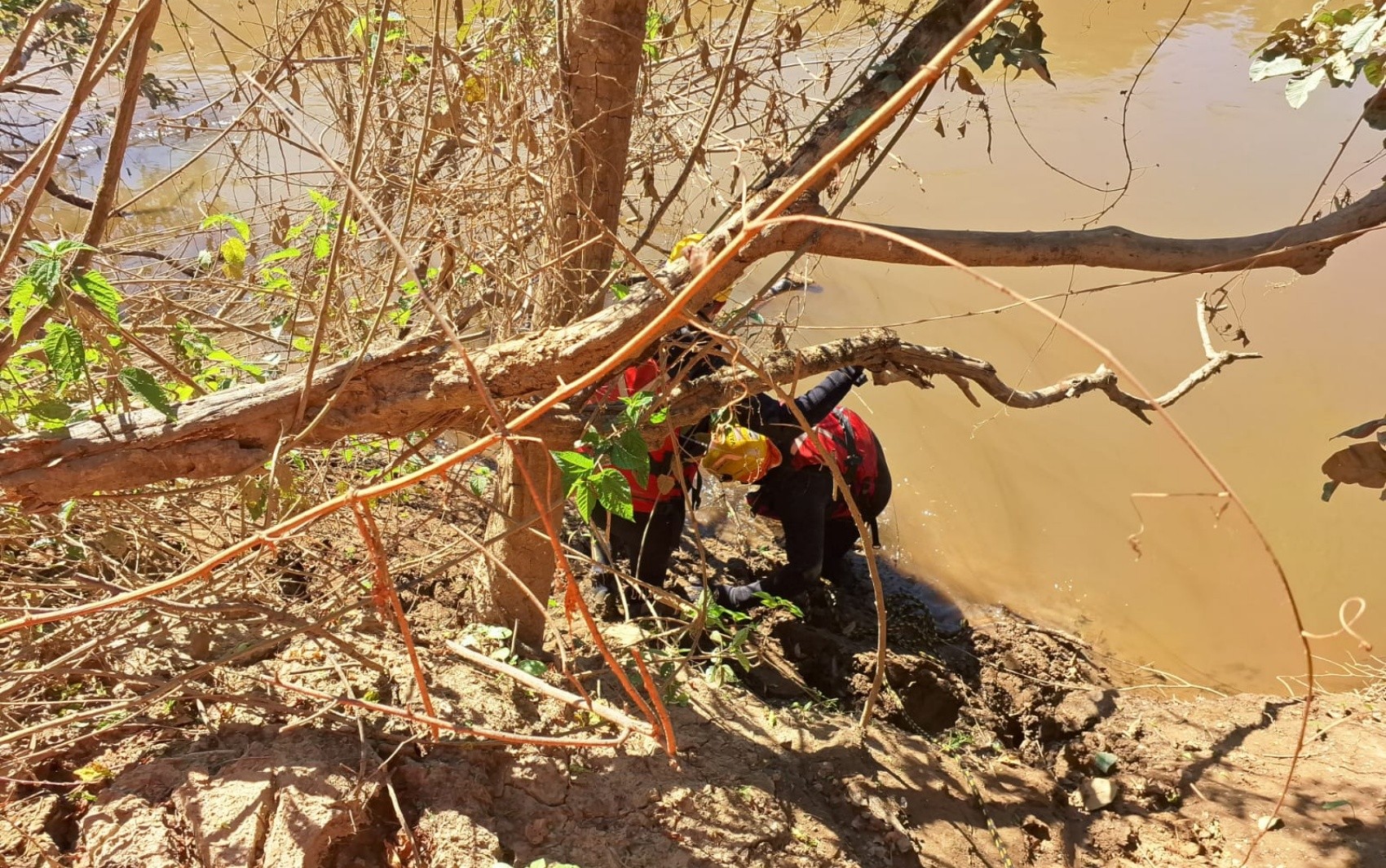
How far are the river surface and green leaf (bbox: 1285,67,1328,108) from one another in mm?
1016

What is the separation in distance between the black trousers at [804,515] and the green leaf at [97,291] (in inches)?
89.6

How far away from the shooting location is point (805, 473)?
317cm

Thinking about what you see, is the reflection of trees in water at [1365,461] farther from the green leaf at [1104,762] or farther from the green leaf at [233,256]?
the green leaf at [233,256]

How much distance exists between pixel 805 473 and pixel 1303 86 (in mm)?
1882

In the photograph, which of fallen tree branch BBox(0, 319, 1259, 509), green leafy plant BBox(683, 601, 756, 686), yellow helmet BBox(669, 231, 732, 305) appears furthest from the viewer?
green leafy plant BBox(683, 601, 756, 686)

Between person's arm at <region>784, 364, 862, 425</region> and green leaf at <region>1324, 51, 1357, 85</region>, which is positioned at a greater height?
green leaf at <region>1324, 51, 1357, 85</region>

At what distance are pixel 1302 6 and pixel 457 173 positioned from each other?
1106 centimetres

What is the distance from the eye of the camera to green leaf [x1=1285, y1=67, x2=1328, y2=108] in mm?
1827

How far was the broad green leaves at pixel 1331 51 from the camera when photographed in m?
1.74

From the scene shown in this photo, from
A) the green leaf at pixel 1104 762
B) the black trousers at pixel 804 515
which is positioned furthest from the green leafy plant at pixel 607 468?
the green leaf at pixel 1104 762

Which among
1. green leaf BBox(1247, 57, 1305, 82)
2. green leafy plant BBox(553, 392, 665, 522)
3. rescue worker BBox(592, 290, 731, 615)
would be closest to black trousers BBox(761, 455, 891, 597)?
rescue worker BBox(592, 290, 731, 615)

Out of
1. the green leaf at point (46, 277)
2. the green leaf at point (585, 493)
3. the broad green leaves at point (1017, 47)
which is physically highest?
the broad green leaves at point (1017, 47)

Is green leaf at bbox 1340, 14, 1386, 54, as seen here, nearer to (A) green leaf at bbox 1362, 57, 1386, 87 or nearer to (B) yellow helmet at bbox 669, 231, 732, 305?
(A) green leaf at bbox 1362, 57, 1386, 87

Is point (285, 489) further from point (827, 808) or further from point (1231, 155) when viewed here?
point (1231, 155)
